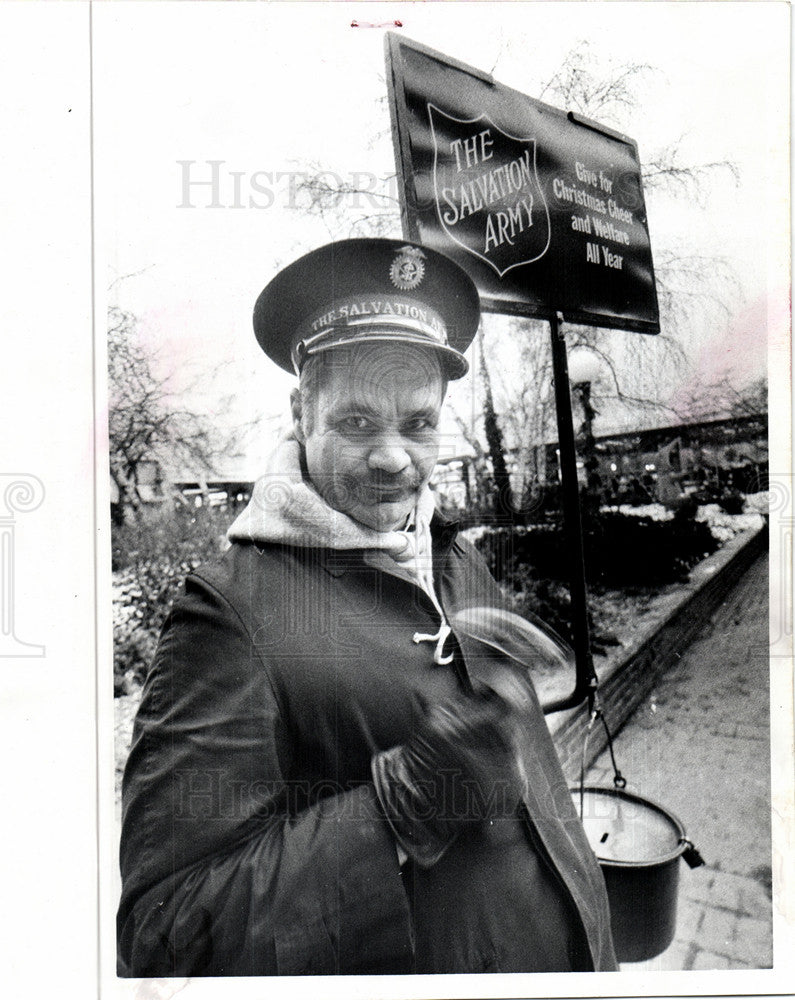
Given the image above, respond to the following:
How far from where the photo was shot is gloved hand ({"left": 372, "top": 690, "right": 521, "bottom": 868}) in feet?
7.58

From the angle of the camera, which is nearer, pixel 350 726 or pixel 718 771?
pixel 350 726

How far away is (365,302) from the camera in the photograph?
2.33m

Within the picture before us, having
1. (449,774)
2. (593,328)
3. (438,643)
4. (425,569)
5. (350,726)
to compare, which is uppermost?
(593,328)

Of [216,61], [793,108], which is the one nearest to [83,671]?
[216,61]

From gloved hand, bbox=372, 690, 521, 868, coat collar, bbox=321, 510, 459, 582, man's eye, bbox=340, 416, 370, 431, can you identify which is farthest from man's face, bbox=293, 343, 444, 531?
gloved hand, bbox=372, 690, 521, 868

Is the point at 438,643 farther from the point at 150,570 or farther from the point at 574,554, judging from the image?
the point at 150,570

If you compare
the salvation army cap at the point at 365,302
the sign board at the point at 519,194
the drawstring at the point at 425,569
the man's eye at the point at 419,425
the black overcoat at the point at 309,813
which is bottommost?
the black overcoat at the point at 309,813

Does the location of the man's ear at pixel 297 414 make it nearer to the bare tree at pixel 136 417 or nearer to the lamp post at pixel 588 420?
the bare tree at pixel 136 417

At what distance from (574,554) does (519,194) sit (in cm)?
118

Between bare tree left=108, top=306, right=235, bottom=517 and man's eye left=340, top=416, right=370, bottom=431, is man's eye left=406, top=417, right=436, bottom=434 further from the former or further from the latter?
bare tree left=108, top=306, right=235, bottom=517

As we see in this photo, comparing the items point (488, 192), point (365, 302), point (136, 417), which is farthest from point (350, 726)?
point (488, 192)

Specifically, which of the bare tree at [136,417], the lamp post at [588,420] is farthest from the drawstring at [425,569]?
the bare tree at [136,417]

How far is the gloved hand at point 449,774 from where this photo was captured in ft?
7.58

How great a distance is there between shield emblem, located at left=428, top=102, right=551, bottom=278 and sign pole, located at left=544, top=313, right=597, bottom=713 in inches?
19.0
